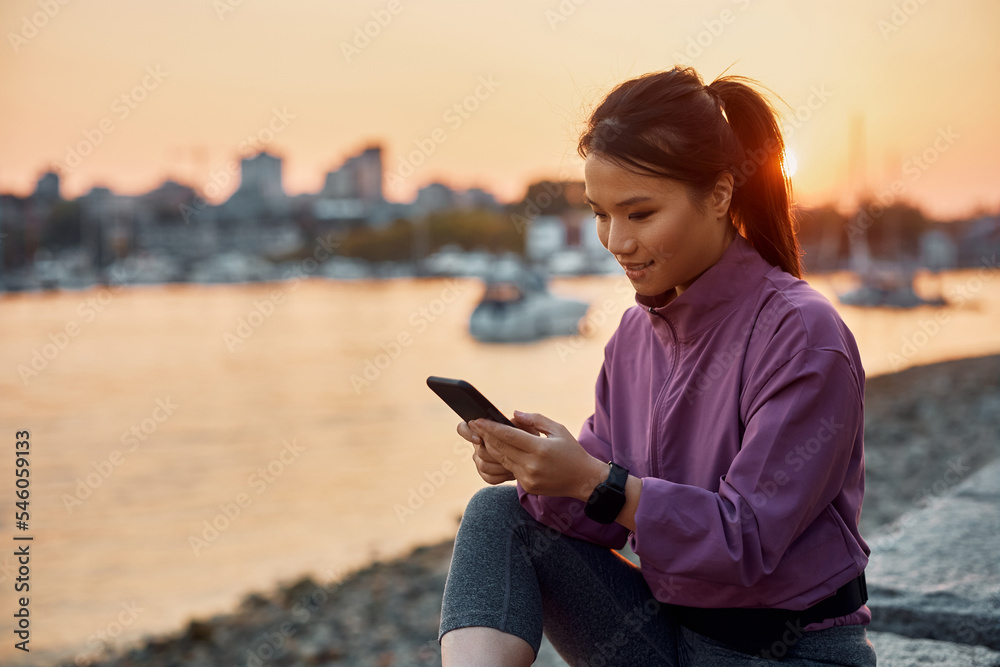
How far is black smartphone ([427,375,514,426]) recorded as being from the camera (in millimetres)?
1210

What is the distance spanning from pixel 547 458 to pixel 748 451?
0.91 feet

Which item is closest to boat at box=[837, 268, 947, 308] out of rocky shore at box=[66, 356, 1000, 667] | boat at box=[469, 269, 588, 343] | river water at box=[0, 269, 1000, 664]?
river water at box=[0, 269, 1000, 664]

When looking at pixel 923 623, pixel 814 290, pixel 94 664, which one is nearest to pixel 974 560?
pixel 923 623

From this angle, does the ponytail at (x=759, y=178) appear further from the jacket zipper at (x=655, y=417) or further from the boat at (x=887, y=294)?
the boat at (x=887, y=294)

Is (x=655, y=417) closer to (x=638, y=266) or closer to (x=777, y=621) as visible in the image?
(x=638, y=266)

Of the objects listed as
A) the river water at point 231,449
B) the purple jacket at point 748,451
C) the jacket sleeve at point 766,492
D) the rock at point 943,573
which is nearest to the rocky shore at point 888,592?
the rock at point 943,573

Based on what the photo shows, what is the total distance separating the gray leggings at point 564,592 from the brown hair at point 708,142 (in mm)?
603

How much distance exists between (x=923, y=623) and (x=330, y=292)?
53656mm

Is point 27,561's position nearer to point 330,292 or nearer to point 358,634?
point 358,634

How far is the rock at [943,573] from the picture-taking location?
186 cm

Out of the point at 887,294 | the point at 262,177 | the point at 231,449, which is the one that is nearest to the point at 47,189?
the point at 262,177

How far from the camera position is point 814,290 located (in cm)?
124

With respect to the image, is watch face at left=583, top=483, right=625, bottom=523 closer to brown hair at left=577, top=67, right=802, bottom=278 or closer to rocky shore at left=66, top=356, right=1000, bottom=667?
brown hair at left=577, top=67, right=802, bottom=278

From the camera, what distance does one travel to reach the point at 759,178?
1.36 meters
